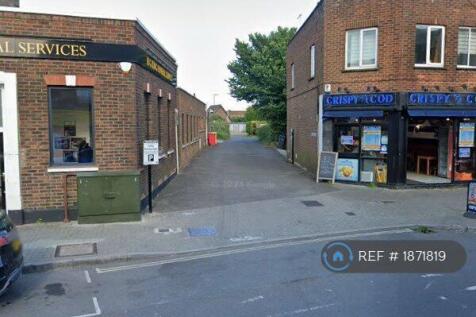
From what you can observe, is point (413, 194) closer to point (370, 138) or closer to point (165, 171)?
point (370, 138)

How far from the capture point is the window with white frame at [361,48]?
14141 millimetres

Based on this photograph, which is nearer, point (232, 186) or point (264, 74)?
point (232, 186)

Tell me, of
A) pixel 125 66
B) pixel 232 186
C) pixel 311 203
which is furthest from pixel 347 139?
pixel 125 66

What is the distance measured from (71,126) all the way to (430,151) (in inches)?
512

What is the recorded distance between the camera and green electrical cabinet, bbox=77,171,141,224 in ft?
29.6

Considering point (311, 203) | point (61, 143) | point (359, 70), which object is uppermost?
point (359, 70)

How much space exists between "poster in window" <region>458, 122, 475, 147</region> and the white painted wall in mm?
13511

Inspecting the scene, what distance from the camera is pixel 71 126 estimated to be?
9594 millimetres

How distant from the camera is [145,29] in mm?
10891

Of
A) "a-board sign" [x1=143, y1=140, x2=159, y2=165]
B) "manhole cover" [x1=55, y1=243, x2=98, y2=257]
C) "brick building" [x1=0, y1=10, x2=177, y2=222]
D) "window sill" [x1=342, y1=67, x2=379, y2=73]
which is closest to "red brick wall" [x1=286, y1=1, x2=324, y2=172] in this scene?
"window sill" [x1=342, y1=67, x2=379, y2=73]

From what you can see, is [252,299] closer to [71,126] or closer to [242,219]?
[242,219]

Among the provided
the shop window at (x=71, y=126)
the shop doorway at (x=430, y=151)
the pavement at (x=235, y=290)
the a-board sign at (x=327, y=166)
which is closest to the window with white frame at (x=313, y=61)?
the a-board sign at (x=327, y=166)

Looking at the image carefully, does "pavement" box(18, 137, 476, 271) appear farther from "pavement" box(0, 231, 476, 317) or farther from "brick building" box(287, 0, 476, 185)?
"brick building" box(287, 0, 476, 185)

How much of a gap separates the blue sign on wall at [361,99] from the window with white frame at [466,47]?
9.59ft
